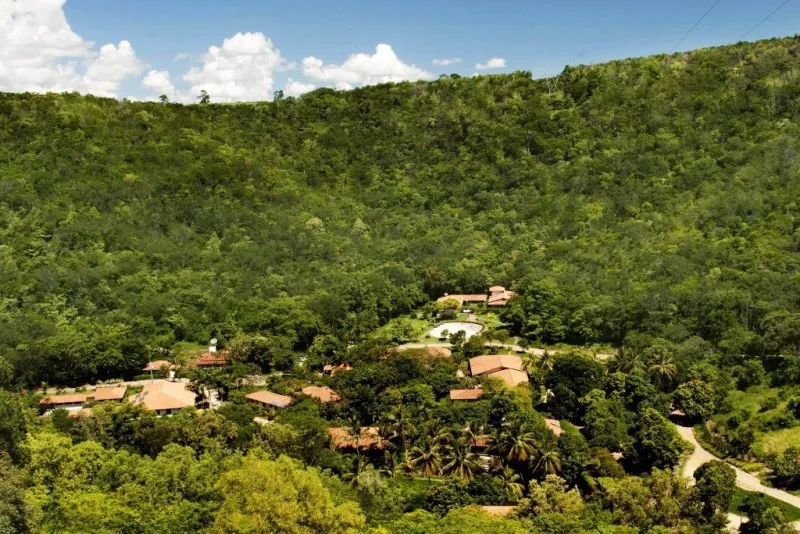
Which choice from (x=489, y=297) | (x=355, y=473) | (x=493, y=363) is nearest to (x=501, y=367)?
(x=493, y=363)

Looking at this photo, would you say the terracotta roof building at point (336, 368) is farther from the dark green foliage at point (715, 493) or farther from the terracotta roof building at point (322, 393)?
the dark green foliage at point (715, 493)

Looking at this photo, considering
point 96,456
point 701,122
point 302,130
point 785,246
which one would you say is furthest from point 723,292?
point 302,130

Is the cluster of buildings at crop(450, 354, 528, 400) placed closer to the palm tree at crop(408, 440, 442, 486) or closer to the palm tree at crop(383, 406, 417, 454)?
the palm tree at crop(383, 406, 417, 454)

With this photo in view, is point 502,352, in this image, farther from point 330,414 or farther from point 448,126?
point 448,126

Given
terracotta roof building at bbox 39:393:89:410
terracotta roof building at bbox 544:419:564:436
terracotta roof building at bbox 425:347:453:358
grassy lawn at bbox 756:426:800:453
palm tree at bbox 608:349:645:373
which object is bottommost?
terracotta roof building at bbox 39:393:89:410

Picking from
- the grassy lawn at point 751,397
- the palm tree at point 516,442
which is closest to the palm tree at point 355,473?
the palm tree at point 516,442

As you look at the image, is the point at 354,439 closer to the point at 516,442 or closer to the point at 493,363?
the point at 516,442

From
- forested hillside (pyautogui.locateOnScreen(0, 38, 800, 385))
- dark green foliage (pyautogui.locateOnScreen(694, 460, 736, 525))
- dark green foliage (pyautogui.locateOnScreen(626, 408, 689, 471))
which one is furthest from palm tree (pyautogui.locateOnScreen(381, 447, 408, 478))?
forested hillside (pyautogui.locateOnScreen(0, 38, 800, 385))
